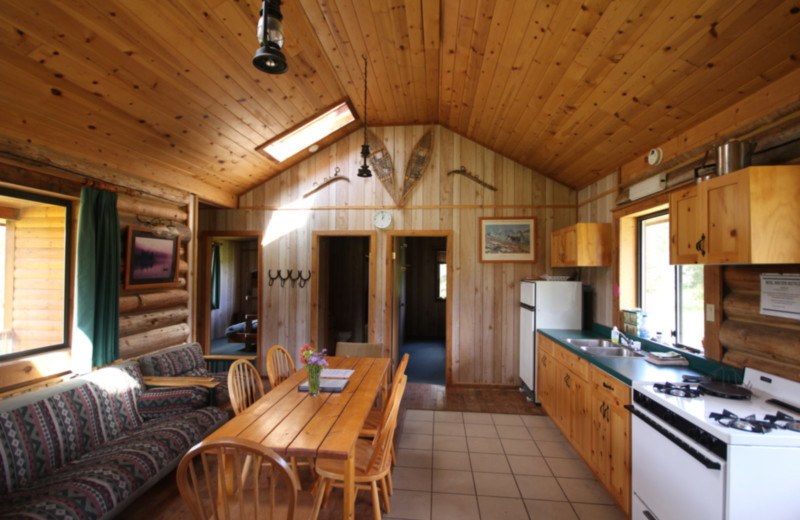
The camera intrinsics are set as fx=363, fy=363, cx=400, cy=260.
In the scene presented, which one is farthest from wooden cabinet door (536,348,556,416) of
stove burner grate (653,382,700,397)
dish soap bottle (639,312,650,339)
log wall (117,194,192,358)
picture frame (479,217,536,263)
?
log wall (117,194,192,358)

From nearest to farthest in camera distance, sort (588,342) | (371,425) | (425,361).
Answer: (371,425) < (588,342) < (425,361)

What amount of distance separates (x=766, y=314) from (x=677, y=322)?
88 cm

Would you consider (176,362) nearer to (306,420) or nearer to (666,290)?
(306,420)

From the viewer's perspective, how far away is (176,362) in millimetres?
3357

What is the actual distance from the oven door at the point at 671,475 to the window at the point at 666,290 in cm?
103

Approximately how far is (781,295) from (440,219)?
3.27m

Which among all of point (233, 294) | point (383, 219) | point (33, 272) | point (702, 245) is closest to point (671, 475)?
point (702, 245)

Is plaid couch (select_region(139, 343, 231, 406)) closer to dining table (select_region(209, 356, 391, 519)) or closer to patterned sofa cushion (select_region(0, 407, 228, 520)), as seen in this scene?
patterned sofa cushion (select_region(0, 407, 228, 520))

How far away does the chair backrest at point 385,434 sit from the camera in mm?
2020

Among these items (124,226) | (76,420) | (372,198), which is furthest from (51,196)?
(372,198)

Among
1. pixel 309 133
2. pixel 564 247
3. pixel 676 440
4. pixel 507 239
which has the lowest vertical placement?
pixel 676 440

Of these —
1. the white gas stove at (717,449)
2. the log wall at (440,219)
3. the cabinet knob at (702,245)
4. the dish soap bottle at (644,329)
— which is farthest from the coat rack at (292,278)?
the cabinet knob at (702,245)

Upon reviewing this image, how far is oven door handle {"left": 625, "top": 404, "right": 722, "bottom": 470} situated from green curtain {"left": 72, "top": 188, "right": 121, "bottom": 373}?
3.80m

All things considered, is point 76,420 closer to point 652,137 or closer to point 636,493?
point 636,493
